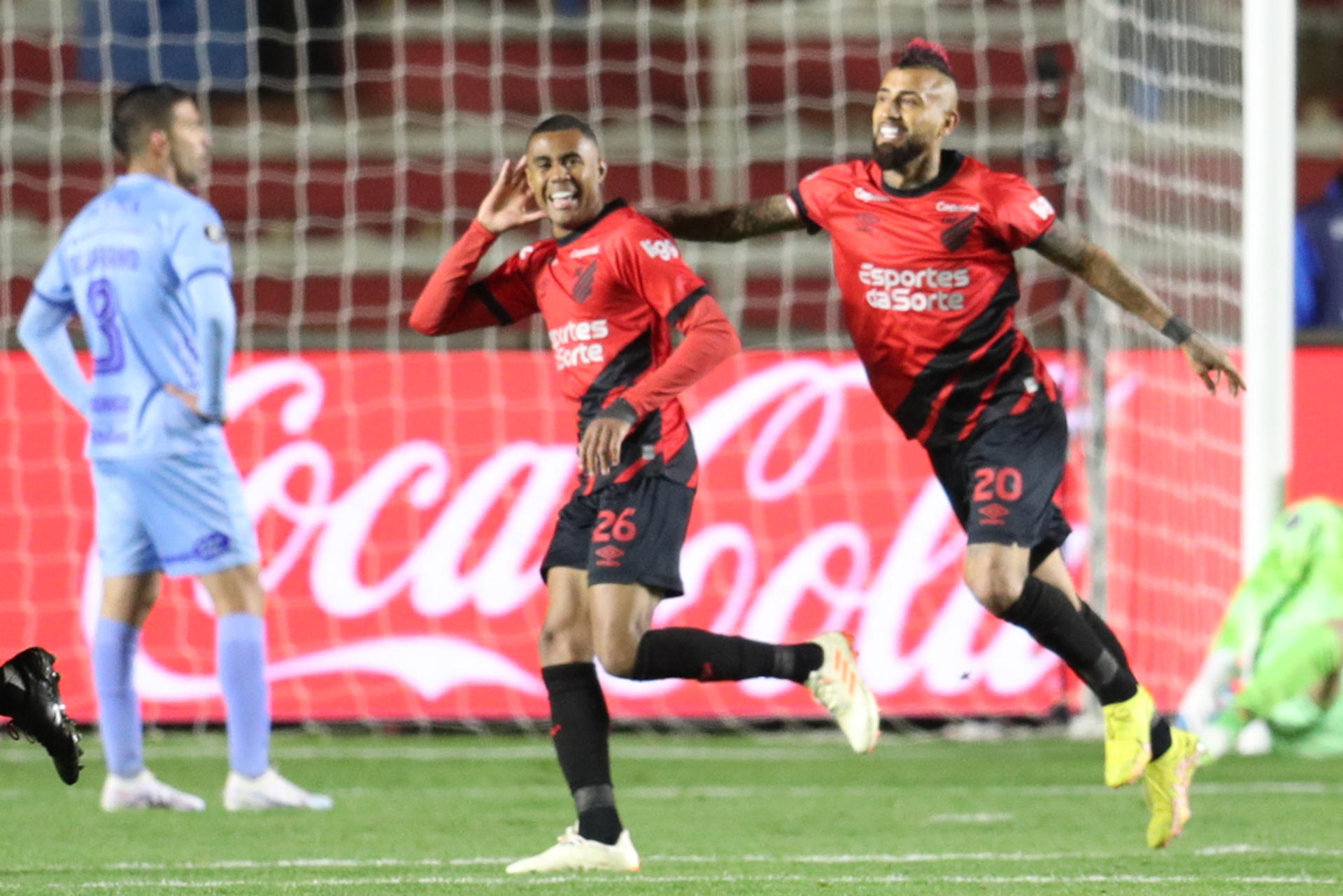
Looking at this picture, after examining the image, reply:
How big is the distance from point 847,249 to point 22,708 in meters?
2.27

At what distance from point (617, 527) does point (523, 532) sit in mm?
3387

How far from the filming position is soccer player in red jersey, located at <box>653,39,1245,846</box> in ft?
17.7

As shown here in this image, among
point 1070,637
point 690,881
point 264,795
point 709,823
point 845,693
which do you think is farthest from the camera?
point 264,795

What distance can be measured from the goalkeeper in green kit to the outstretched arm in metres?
3.06

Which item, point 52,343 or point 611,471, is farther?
point 52,343

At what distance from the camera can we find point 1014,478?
548 centimetres

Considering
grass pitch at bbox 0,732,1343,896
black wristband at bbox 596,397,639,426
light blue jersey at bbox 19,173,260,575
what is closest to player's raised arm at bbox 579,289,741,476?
black wristband at bbox 596,397,639,426

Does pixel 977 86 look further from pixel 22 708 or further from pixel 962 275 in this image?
pixel 22 708

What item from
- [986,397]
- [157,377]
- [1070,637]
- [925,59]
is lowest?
[1070,637]

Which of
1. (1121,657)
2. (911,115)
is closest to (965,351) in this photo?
(911,115)

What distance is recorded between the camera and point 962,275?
18.1 feet

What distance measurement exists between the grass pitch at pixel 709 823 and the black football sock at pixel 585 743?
168mm

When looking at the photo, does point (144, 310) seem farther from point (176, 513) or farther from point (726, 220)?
point (726, 220)

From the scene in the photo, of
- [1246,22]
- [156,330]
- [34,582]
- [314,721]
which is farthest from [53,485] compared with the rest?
[1246,22]
